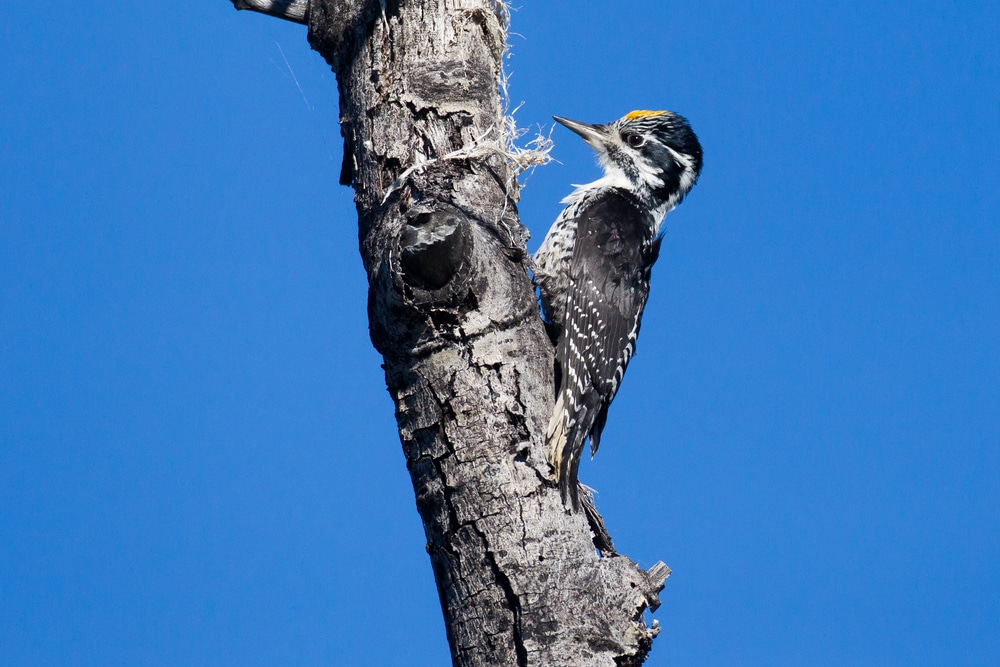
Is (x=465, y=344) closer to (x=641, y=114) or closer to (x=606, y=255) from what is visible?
(x=606, y=255)

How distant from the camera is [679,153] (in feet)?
13.7

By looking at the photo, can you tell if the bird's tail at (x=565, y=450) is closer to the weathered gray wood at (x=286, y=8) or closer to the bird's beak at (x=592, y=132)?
the weathered gray wood at (x=286, y=8)

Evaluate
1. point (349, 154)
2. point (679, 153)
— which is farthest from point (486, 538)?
point (679, 153)

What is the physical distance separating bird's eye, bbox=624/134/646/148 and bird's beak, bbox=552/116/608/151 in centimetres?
10

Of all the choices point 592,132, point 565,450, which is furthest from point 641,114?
point 565,450

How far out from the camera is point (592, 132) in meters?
4.21

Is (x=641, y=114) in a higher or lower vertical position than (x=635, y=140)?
higher

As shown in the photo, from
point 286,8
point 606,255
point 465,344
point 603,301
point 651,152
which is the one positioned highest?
point 651,152

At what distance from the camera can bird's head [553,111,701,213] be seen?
163 inches

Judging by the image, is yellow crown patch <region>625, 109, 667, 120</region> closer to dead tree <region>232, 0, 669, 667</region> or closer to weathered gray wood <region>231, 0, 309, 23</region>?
dead tree <region>232, 0, 669, 667</region>

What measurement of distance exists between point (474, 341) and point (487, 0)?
1.23 meters

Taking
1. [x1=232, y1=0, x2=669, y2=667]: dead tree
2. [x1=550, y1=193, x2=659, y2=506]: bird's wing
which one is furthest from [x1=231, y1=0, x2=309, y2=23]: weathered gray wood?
[x1=550, y1=193, x2=659, y2=506]: bird's wing

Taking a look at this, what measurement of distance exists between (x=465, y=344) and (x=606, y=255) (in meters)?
1.35

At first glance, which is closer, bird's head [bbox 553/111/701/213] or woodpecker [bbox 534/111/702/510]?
woodpecker [bbox 534/111/702/510]
